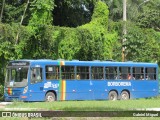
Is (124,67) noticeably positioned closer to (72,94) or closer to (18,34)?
(72,94)

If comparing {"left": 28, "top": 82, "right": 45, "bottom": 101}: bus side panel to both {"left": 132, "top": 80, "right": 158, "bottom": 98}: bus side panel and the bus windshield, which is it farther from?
{"left": 132, "top": 80, "right": 158, "bottom": 98}: bus side panel

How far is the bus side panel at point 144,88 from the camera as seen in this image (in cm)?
3145

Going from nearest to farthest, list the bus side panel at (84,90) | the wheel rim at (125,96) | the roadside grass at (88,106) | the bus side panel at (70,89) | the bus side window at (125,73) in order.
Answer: the roadside grass at (88,106) → the bus side panel at (70,89) → the bus side panel at (84,90) → the bus side window at (125,73) → the wheel rim at (125,96)

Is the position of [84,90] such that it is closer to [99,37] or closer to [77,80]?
[77,80]

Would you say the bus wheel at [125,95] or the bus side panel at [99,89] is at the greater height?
the bus side panel at [99,89]

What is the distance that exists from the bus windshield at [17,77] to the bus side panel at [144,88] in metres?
9.08

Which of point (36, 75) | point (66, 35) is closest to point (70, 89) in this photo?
point (36, 75)

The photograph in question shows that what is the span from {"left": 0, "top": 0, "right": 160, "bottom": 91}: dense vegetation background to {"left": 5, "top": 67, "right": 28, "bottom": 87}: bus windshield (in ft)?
13.2

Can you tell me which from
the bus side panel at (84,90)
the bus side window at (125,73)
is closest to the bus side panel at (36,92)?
the bus side panel at (84,90)

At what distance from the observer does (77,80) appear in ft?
91.8

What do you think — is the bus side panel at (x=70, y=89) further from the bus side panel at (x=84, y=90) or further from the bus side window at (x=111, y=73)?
the bus side window at (x=111, y=73)

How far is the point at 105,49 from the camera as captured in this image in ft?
121

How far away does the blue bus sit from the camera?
25859mm

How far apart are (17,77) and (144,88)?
10.5m
